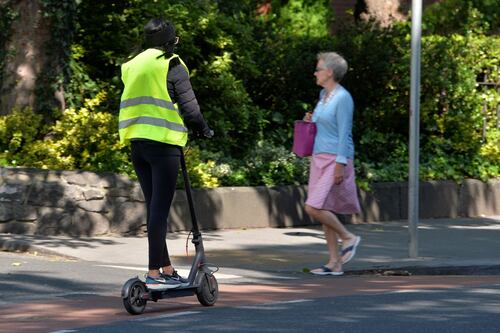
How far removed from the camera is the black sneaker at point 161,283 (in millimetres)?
8539

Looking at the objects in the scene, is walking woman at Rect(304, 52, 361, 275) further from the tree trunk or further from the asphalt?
the tree trunk

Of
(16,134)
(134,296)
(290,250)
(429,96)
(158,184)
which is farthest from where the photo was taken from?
(429,96)

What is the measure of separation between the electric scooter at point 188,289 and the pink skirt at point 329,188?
2504 mm

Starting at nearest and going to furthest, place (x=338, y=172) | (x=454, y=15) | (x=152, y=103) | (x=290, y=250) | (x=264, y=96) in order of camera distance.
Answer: (x=152, y=103)
(x=338, y=172)
(x=290, y=250)
(x=264, y=96)
(x=454, y=15)

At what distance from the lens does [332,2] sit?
31.9 metres

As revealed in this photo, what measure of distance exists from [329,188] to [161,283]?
9.99ft

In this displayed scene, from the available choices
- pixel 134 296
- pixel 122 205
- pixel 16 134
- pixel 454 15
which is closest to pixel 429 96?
pixel 454 15

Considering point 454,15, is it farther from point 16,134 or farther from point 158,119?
point 158,119

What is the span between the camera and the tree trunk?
15070 mm

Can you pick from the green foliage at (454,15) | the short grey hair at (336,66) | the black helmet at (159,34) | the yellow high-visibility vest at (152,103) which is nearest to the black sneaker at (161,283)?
the yellow high-visibility vest at (152,103)

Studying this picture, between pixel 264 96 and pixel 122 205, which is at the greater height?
pixel 264 96

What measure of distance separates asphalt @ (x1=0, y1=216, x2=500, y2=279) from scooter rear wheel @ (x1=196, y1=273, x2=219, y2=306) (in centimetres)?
152

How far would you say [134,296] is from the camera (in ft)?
27.6

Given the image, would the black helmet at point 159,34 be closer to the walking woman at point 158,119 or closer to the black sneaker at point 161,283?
the walking woman at point 158,119
